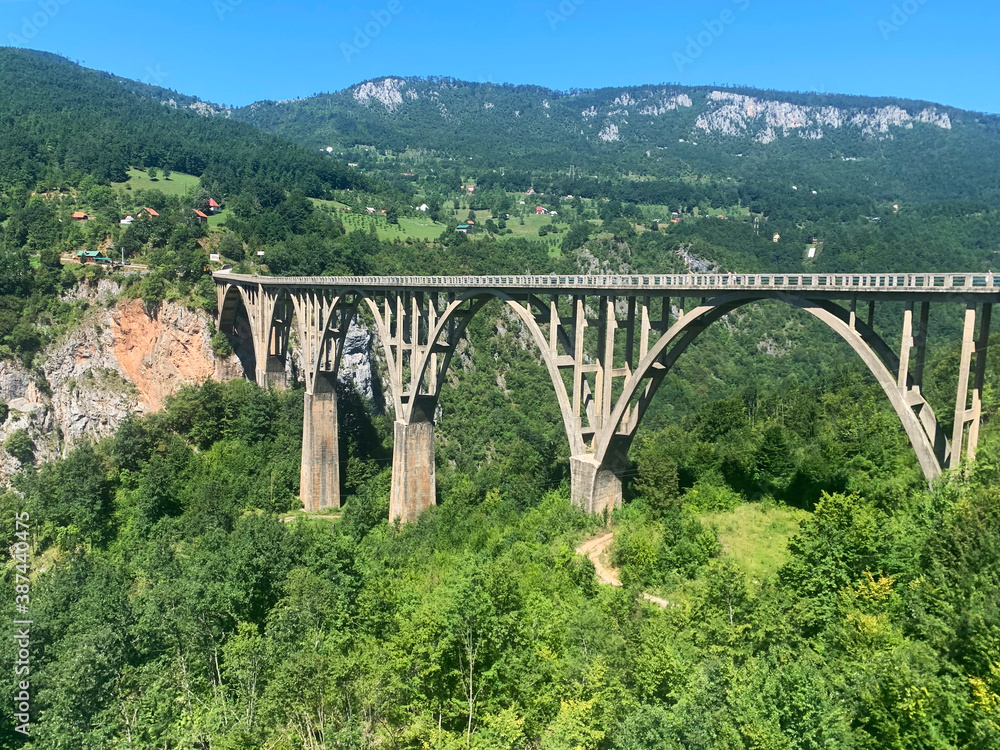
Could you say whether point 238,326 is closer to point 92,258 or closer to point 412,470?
point 92,258

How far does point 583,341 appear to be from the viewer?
29188mm

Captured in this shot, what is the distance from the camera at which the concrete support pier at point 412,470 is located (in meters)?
39.9

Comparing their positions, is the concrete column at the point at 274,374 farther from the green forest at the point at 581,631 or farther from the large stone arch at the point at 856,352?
the large stone arch at the point at 856,352

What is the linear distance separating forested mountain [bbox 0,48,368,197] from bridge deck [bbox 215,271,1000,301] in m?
66.6

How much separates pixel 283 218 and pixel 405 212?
38.3 metres

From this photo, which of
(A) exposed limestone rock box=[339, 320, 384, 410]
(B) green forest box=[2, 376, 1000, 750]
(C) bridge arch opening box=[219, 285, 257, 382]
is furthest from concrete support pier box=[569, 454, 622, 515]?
(A) exposed limestone rock box=[339, 320, 384, 410]

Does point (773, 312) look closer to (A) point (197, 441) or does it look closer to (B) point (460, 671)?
(A) point (197, 441)

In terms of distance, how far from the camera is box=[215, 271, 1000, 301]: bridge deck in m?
18.3

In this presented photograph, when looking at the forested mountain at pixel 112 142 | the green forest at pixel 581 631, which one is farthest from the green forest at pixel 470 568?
the forested mountain at pixel 112 142

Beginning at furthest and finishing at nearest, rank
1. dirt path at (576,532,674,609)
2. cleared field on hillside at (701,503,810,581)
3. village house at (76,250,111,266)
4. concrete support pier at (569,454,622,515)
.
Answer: village house at (76,250,111,266) < concrete support pier at (569,454,622,515) < cleared field on hillside at (701,503,810,581) < dirt path at (576,532,674,609)

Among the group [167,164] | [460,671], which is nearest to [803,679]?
[460,671]

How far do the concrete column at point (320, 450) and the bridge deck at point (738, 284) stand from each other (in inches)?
416

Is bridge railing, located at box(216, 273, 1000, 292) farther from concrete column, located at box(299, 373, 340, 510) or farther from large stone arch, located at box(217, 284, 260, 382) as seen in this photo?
Result: large stone arch, located at box(217, 284, 260, 382)

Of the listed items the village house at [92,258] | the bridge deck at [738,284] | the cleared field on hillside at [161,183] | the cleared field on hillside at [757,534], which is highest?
the cleared field on hillside at [161,183]
